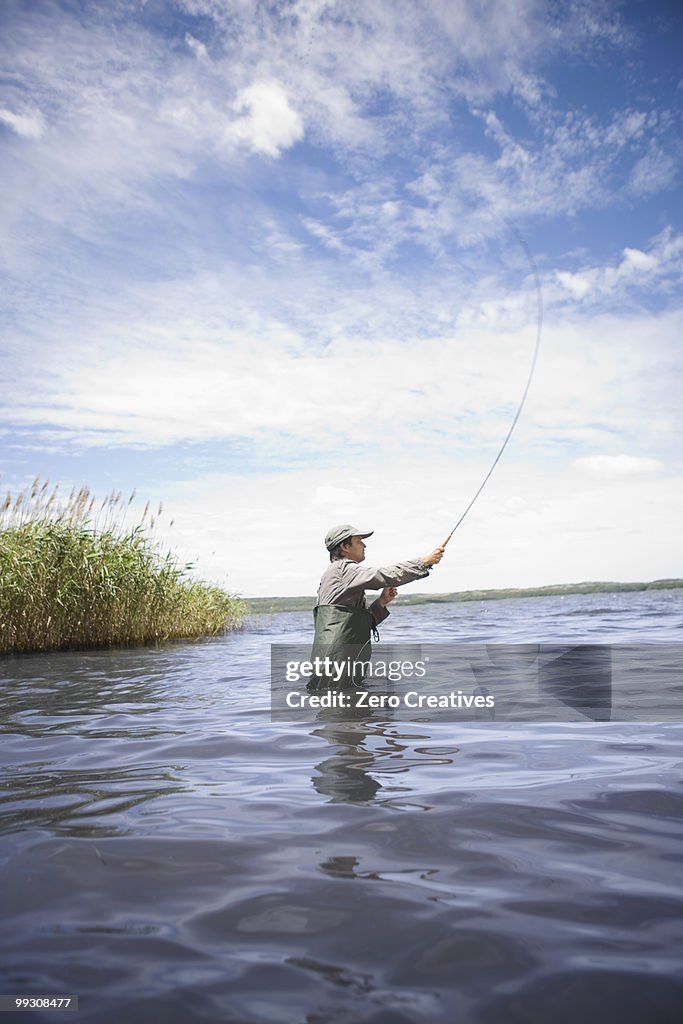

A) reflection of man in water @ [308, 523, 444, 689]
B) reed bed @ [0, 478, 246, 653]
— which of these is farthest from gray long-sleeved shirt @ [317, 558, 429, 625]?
reed bed @ [0, 478, 246, 653]

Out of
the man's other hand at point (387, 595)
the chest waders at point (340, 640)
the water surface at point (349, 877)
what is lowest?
the water surface at point (349, 877)

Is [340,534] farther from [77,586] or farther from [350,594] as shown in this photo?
[77,586]

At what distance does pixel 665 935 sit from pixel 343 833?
52.6 inches

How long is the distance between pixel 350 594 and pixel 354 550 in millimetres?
488

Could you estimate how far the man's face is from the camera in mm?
6762

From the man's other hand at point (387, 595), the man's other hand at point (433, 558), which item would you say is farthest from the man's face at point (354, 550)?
the man's other hand at point (433, 558)

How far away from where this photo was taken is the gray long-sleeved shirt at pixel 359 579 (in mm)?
6234

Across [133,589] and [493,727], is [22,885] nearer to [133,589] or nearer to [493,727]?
[493,727]

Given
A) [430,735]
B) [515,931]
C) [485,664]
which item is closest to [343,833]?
[515,931]

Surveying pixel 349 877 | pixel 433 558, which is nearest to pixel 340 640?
pixel 433 558

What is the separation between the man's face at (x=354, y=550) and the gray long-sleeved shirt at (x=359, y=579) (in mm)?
47

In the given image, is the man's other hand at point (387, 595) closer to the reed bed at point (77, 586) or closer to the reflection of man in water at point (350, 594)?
the reflection of man in water at point (350, 594)

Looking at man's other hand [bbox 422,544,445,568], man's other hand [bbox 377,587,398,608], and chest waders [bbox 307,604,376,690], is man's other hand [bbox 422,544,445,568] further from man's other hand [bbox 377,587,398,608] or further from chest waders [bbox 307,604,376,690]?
chest waders [bbox 307,604,376,690]

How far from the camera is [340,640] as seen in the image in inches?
257
